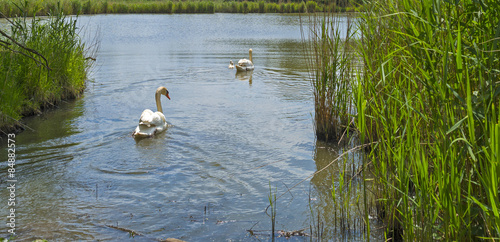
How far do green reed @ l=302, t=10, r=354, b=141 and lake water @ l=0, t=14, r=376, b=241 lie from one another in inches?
18.7

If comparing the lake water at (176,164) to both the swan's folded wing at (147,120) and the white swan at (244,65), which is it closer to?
the swan's folded wing at (147,120)

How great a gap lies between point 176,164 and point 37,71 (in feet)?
13.6

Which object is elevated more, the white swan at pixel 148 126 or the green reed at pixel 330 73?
the green reed at pixel 330 73

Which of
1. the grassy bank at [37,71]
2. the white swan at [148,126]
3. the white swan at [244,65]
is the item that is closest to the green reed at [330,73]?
the white swan at [148,126]

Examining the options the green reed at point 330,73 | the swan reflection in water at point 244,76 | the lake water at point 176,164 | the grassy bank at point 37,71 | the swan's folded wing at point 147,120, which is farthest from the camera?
the swan reflection in water at point 244,76

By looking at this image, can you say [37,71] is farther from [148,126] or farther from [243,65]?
[243,65]

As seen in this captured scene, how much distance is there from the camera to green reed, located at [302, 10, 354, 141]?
622cm

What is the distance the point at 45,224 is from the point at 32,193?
0.97m

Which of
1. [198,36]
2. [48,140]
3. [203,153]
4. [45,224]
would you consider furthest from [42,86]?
[198,36]

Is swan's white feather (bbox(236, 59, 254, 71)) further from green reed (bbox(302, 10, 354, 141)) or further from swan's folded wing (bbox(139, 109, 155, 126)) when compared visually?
green reed (bbox(302, 10, 354, 141))

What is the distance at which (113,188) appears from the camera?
534 cm

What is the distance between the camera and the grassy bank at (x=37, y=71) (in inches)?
288

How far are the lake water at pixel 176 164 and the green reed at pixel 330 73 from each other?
0.48 meters

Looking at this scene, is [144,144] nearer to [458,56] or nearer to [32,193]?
[32,193]
